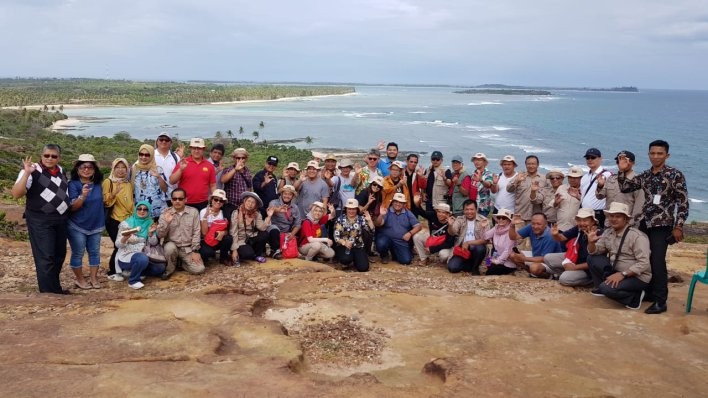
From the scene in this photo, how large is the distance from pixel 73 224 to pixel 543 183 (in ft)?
22.2

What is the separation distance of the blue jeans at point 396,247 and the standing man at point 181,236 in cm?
293

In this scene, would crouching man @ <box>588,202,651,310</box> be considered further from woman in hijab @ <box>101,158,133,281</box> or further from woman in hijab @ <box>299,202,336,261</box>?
woman in hijab @ <box>101,158,133,281</box>

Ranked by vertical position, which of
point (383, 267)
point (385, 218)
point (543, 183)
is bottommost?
point (383, 267)

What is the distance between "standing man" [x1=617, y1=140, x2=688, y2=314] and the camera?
6086 millimetres

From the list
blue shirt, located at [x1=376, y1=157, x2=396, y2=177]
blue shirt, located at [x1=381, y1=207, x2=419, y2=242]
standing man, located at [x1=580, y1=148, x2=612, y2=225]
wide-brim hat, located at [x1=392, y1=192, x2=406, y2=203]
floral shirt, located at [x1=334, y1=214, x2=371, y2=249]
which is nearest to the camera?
standing man, located at [x1=580, y1=148, x2=612, y2=225]

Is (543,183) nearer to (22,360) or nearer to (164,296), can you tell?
(164,296)

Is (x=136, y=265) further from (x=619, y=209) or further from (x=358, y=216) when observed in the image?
(x=619, y=209)

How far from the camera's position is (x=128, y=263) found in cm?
754

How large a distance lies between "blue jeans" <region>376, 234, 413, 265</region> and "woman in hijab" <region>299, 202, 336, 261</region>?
87 centimetres

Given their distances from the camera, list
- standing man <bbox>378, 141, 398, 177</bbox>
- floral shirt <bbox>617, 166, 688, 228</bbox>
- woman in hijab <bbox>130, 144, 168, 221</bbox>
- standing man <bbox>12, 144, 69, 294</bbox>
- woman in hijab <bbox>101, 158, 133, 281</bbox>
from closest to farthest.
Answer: floral shirt <bbox>617, 166, 688, 228</bbox> → standing man <bbox>12, 144, 69, 294</bbox> → woman in hijab <bbox>101, 158, 133, 281</bbox> → woman in hijab <bbox>130, 144, 168, 221</bbox> → standing man <bbox>378, 141, 398, 177</bbox>

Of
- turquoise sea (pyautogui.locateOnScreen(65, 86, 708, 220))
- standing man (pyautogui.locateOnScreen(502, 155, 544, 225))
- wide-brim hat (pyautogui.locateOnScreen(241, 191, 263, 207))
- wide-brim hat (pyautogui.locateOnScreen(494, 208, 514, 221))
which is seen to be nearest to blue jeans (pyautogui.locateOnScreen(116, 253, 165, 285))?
wide-brim hat (pyautogui.locateOnScreen(241, 191, 263, 207))

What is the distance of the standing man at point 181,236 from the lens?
7609 mm

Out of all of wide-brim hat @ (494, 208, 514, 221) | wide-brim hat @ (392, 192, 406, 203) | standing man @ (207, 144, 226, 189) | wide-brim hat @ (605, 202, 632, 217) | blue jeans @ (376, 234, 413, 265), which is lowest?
blue jeans @ (376, 234, 413, 265)

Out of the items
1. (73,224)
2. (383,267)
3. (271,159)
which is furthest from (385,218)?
(73,224)
